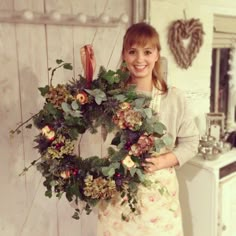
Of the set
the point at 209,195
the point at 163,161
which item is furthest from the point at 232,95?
the point at 163,161

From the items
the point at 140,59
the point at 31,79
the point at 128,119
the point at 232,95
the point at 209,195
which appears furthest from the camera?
the point at 232,95

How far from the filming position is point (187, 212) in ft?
6.14

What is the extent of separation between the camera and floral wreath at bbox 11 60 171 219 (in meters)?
1.06

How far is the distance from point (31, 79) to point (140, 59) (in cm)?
49

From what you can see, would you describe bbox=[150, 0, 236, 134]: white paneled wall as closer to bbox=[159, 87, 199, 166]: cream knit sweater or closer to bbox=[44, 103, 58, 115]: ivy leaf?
bbox=[159, 87, 199, 166]: cream knit sweater

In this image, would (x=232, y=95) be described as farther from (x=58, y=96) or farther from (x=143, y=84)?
(x=58, y=96)

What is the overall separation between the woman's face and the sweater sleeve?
0.19 metres

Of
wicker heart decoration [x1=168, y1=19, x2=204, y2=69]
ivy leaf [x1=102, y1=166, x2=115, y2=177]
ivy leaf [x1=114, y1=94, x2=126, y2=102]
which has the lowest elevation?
ivy leaf [x1=102, y1=166, x2=115, y2=177]

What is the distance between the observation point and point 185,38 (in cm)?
198

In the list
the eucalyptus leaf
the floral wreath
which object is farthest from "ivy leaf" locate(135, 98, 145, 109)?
the eucalyptus leaf

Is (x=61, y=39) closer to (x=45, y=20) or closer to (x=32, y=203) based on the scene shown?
(x=45, y=20)

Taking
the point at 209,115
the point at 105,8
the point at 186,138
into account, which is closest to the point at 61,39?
the point at 105,8

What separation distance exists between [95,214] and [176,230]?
0.54m

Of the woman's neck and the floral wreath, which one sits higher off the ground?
the woman's neck
